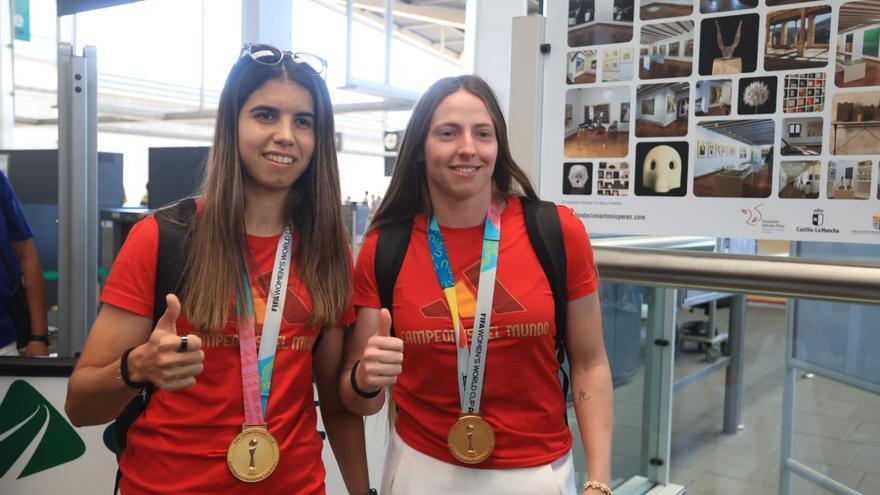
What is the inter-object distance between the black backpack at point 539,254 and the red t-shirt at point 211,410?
17 centimetres

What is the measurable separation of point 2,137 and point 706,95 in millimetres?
9506

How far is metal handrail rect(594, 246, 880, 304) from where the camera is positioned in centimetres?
149

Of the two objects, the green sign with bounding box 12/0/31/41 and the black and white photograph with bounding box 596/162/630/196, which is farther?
the green sign with bounding box 12/0/31/41

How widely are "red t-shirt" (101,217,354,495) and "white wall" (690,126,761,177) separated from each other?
3.40ft

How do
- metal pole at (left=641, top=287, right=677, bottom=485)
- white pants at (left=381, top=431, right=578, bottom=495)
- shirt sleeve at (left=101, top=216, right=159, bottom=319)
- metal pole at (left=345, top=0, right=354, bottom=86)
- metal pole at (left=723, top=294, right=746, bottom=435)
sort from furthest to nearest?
metal pole at (left=345, top=0, right=354, bottom=86)
metal pole at (left=641, top=287, right=677, bottom=485)
metal pole at (left=723, top=294, right=746, bottom=435)
white pants at (left=381, top=431, right=578, bottom=495)
shirt sleeve at (left=101, top=216, right=159, bottom=319)

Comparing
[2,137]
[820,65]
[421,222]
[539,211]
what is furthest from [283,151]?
[2,137]

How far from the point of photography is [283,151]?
4.64 ft

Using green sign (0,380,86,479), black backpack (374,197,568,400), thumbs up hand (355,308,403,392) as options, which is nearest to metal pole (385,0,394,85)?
green sign (0,380,86,479)

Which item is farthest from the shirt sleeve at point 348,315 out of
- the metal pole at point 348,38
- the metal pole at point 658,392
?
the metal pole at point 348,38

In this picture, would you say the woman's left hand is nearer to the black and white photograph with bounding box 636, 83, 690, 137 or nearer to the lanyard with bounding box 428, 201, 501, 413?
the lanyard with bounding box 428, 201, 501, 413

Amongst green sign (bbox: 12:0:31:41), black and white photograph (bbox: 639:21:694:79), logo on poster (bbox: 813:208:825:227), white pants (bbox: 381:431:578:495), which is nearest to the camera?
white pants (bbox: 381:431:578:495)

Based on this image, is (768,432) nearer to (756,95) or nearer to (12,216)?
(756,95)

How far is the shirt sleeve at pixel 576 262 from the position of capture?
1.51 metres

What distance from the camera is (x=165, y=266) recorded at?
4.43ft
